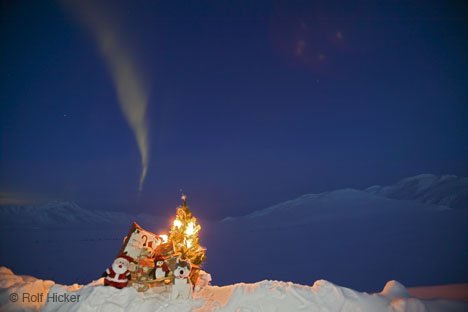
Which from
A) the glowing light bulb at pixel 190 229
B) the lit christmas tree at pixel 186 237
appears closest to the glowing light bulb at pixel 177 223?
the lit christmas tree at pixel 186 237

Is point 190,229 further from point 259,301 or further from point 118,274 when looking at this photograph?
point 259,301

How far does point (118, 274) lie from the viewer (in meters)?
5.39

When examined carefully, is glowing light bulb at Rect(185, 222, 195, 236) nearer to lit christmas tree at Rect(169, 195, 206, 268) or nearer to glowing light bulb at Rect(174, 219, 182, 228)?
lit christmas tree at Rect(169, 195, 206, 268)

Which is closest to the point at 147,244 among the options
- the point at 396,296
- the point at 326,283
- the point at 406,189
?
the point at 326,283

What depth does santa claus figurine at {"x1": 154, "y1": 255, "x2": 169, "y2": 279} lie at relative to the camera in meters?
5.53

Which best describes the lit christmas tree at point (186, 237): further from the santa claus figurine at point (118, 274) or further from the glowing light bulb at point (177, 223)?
the santa claus figurine at point (118, 274)

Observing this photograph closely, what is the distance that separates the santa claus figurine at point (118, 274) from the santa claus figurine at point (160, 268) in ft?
1.75

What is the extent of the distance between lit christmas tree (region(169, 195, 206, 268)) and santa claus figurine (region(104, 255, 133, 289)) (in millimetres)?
1035

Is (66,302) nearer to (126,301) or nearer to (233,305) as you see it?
(126,301)

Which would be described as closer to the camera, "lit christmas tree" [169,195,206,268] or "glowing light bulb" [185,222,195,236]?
"lit christmas tree" [169,195,206,268]

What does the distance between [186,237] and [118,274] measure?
1.50 meters

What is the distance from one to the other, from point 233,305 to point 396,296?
3.34 meters

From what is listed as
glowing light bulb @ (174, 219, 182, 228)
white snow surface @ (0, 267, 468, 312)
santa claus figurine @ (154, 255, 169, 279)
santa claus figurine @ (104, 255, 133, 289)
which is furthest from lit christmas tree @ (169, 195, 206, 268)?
santa claus figurine @ (104, 255, 133, 289)

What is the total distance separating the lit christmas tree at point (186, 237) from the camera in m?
6.08
